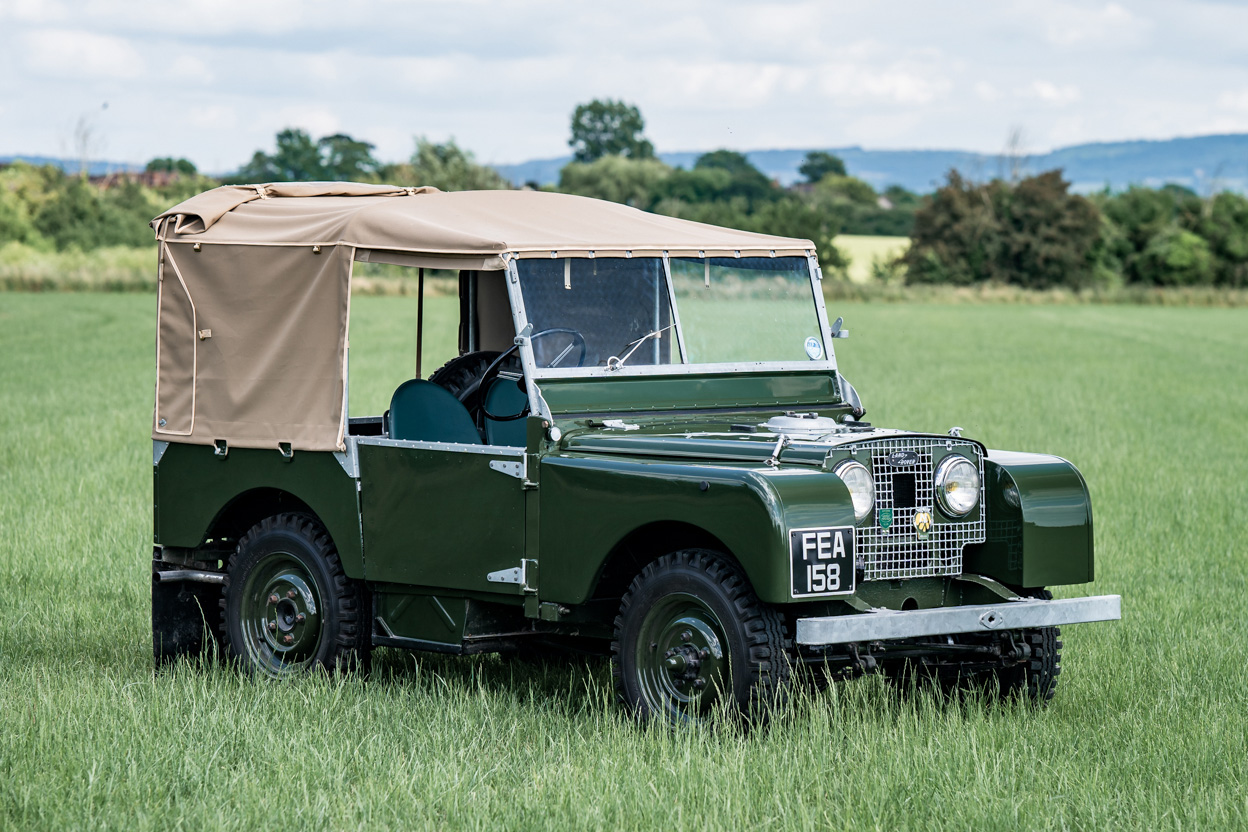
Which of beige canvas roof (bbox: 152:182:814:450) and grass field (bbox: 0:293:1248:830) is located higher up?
beige canvas roof (bbox: 152:182:814:450)

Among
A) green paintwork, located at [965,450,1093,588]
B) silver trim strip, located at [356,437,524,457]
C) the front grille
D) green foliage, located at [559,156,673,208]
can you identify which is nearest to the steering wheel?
silver trim strip, located at [356,437,524,457]

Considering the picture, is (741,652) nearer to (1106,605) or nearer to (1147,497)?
(1106,605)

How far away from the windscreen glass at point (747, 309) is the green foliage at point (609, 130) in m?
140

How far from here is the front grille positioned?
21.1 ft

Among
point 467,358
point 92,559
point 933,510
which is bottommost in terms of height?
point 92,559

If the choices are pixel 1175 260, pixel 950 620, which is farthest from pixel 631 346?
pixel 1175 260

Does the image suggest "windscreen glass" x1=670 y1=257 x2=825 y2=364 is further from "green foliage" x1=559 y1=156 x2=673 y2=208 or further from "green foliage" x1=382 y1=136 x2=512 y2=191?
"green foliage" x1=559 y1=156 x2=673 y2=208

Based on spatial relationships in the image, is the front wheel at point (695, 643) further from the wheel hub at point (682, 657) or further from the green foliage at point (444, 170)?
the green foliage at point (444, 170)

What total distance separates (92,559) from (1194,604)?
713 cm

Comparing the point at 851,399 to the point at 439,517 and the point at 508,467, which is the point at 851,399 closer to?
the point at 508,467

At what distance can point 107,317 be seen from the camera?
4266cm

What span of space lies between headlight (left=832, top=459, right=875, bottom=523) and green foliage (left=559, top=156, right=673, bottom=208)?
9402 centimetres

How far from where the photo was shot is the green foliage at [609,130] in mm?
146250

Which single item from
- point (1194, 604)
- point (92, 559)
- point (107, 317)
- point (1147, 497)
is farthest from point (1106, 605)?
point (107, 317)
